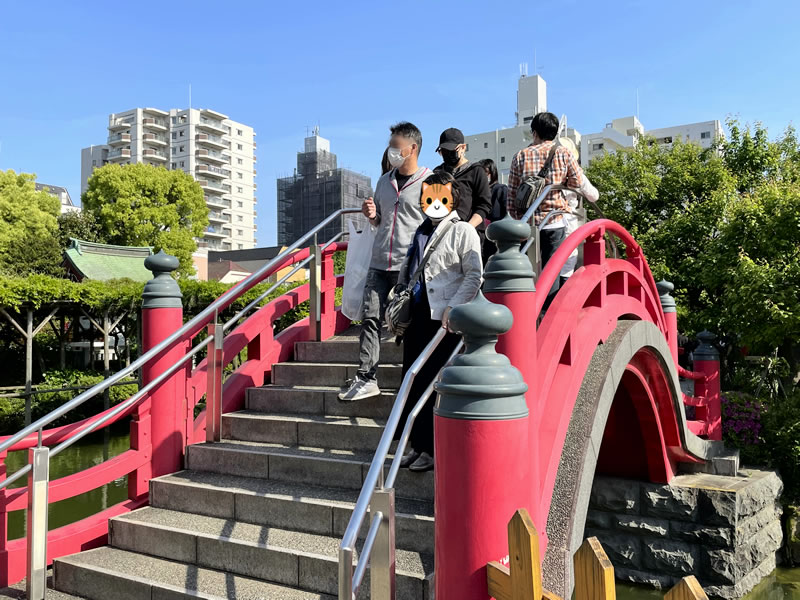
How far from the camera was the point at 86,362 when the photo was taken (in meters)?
23.0

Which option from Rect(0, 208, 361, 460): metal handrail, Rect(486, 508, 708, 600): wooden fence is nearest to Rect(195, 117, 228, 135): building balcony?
Rect(0, 208, 361, 460): metal handrail

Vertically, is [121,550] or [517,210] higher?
[517,210]

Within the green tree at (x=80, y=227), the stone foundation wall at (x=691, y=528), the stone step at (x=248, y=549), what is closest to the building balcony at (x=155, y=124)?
the green tree at (x=80, y=227)

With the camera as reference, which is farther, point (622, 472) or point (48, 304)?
point (48, 304)

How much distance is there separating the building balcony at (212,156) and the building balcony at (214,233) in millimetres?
7502

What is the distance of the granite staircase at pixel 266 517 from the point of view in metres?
3.53

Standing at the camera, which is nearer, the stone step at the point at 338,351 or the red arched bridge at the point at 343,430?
the red arched bridge at the point at 343,430

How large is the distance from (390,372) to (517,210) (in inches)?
68.4

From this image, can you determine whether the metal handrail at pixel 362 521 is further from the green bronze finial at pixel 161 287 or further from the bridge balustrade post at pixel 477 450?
the green bronze finial at pixel 161 287

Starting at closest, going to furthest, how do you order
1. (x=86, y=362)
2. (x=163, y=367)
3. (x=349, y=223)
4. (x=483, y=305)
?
(x=483, y=305), (x=163, y=367), (x=349, y=223), (x=86, y=362)

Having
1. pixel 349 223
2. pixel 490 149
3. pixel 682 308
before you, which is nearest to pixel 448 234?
pixel 349 223

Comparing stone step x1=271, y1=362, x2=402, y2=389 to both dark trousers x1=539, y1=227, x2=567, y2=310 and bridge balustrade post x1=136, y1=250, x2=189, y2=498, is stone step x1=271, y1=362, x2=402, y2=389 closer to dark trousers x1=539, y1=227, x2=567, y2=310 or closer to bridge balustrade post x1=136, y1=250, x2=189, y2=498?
bridge balustrade post x1=136, y1=250, x2=189, y2=498

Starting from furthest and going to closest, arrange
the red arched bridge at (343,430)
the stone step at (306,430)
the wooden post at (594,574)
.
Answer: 1. the stone step at (306,430)
2. the red arched bridge at (343,430)
3. the wooden post at (594,574)

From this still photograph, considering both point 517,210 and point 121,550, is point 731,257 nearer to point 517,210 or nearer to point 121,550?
point 517,210
